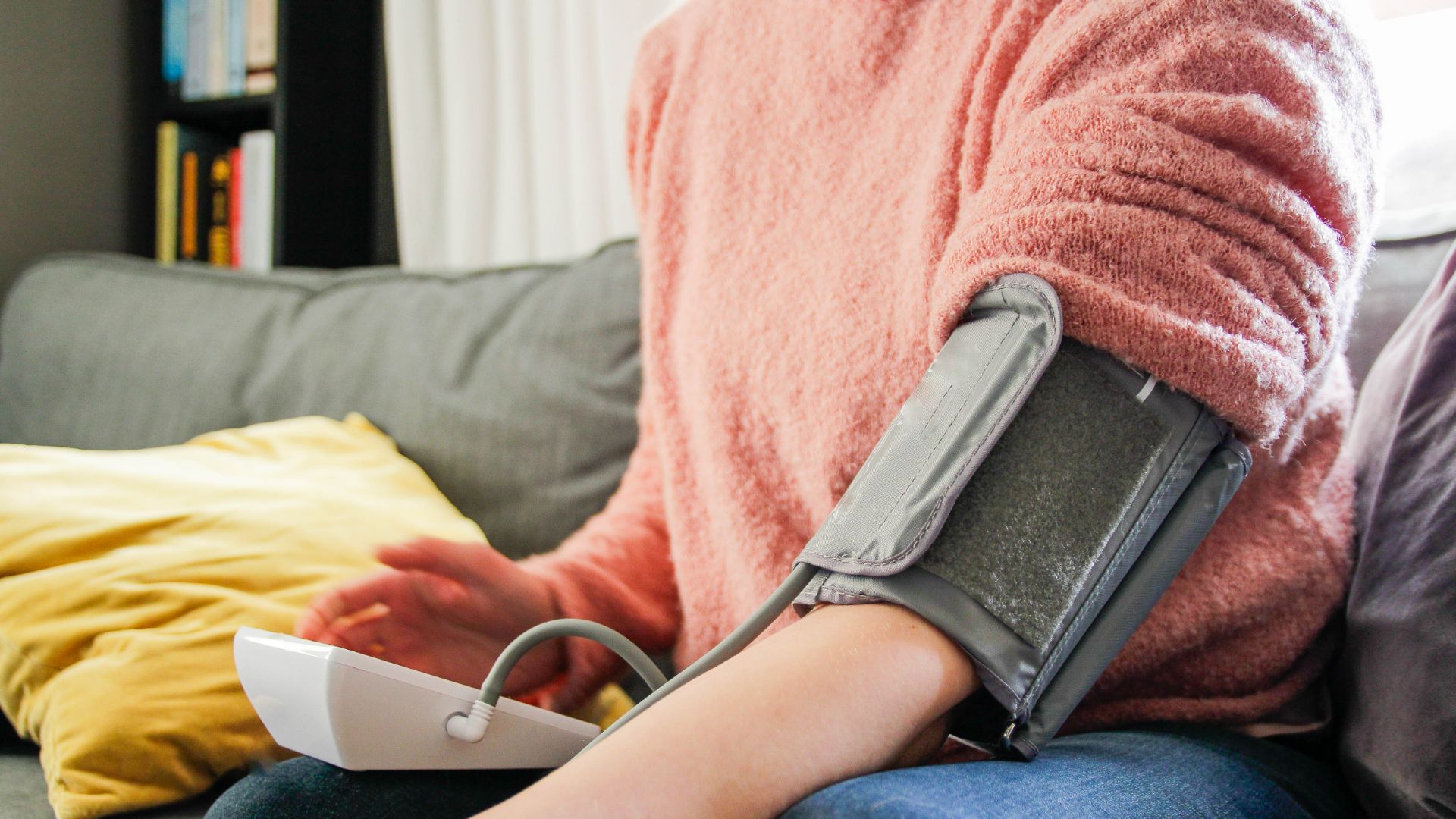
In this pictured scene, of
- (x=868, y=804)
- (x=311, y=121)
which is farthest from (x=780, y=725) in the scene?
(x=311, y=121)

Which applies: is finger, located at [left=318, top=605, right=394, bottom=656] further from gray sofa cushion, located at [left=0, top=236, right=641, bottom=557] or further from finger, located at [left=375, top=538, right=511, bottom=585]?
gray sofa cushion, located at [left=0, top=236, right=641, bottom=557]

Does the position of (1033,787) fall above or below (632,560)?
above

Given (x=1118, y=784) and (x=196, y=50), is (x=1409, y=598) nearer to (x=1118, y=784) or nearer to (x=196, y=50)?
(x=1118, y=784)

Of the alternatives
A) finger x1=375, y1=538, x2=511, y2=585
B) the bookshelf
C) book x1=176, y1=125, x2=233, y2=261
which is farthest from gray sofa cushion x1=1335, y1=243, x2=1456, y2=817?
book x1=176, y1=125, x2=233, y2=261

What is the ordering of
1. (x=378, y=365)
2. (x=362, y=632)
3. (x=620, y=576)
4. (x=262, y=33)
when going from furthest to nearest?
1. (x=262, y=33)
2. (x=378, y=365)
3. (x=620, y=576)
4. (x=362, y=632)

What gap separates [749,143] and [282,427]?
0.59 metres

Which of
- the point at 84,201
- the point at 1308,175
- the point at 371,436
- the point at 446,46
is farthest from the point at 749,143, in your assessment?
the point at 84,201

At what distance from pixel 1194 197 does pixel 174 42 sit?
192cm

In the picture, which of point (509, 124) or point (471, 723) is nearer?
point (471, 723)

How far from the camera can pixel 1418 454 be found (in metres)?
0.56

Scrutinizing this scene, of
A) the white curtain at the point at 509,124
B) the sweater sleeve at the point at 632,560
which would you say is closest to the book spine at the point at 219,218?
the white curtain at the point at 509,124

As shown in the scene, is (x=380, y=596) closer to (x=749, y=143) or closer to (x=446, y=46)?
(x=749, y=143)

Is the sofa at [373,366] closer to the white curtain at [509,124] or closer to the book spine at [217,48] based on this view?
the white curtain at [509,124]

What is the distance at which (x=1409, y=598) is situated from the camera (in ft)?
1.66
